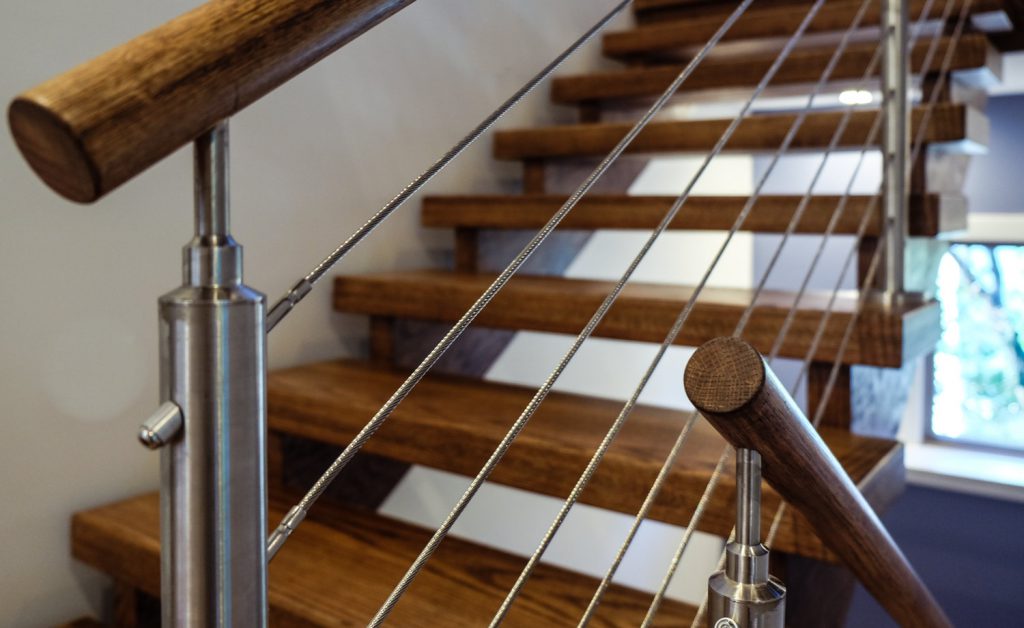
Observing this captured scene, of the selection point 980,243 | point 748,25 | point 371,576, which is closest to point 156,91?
point 371,576

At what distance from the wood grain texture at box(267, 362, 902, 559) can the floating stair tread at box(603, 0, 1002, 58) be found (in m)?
1.21

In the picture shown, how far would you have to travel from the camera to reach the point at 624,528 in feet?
9.93

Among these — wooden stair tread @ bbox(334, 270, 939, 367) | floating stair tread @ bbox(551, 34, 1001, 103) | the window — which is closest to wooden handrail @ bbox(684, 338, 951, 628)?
wooden stair tread @ bbox(334, 270, 939, 367)

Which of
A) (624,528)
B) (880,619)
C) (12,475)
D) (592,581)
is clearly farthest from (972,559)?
(12,475)

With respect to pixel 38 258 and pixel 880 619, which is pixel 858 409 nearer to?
pixel 38 258

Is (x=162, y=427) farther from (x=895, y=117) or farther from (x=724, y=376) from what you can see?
(x=895, y=117)

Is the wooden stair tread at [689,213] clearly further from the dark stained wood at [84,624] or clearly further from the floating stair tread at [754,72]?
the dark stained wood at [84,624]

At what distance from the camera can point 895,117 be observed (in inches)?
60.8

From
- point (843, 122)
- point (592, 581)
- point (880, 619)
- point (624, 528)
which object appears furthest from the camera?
point (880, 619)

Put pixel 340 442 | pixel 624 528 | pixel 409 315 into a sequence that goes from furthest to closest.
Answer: pixel 624 528 < pixel 409 315 < pixel 340 442

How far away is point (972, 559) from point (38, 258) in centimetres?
447

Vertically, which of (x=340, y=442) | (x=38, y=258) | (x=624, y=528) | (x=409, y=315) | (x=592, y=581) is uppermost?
(x=38, y=258)

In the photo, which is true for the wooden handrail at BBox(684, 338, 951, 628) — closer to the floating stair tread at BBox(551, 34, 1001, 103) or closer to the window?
the floating stair tread at BBox(551, 34, 1001, 103)

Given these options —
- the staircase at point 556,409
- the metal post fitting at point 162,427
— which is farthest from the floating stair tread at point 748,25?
the metal post fitting at point 162,427
